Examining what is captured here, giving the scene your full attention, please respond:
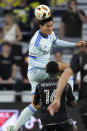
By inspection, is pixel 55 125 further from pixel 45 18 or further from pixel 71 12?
pixel 71 12

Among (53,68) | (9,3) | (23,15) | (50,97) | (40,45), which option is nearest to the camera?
(53,68)

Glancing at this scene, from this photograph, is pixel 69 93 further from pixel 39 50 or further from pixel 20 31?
pixel 20 31

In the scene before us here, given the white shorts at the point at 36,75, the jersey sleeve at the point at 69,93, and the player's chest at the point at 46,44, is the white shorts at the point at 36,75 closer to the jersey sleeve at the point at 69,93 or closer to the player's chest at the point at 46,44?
the player's chest at the point at 46,44

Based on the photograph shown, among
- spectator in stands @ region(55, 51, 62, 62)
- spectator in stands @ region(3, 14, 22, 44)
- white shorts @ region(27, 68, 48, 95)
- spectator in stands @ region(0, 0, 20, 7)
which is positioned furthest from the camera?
spectator in stands @ region(0, 0, 20, 7)

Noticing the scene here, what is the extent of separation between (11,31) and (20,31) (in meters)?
0.23

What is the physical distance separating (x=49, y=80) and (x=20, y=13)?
5.92 metres

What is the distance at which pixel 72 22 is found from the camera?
13391 mm

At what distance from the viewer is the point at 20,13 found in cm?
1377

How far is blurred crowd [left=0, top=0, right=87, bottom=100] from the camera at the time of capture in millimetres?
12742

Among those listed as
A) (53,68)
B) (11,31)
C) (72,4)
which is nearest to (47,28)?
(53,68)

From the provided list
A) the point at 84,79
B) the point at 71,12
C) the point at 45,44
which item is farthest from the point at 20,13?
the point at 84,79

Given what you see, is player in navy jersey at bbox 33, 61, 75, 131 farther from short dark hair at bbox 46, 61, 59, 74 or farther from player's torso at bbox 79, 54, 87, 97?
player's torso at bbox 79, 54, 87, 97

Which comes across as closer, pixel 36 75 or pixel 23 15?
pixel 36 75

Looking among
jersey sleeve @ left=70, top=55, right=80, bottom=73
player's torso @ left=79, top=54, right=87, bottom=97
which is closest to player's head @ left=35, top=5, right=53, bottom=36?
player's torso @ left=79, top=54, right=87, bottom=97
